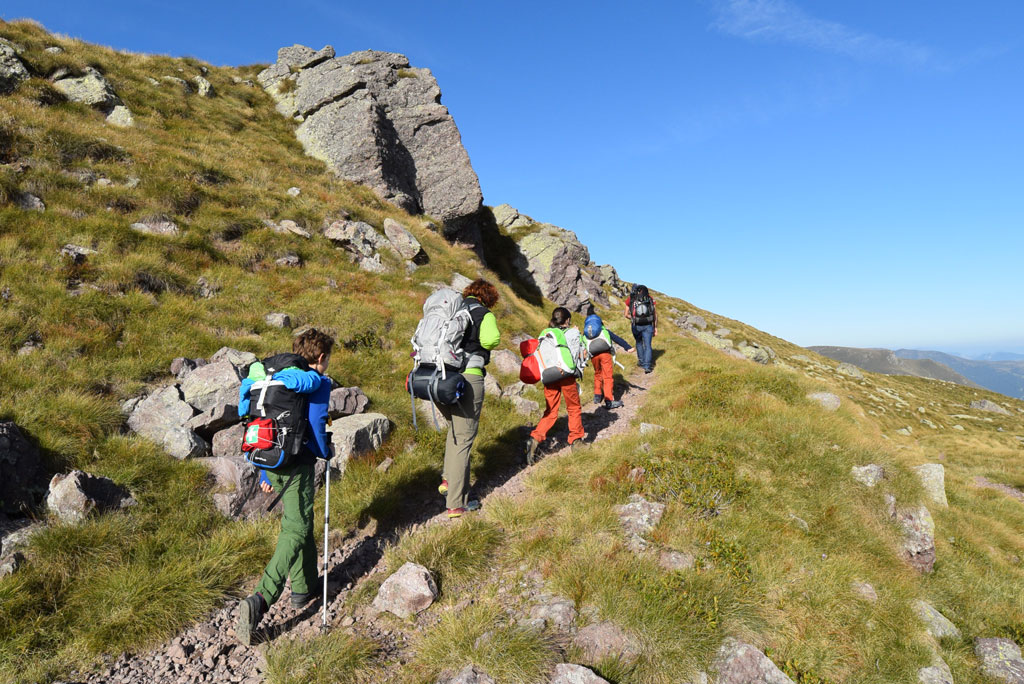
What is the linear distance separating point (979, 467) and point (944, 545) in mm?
21450

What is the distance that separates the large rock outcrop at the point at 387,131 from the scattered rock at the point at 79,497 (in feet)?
62.4

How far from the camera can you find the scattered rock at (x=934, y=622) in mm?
5863

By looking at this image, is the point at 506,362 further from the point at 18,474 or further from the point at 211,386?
the point at 18,474

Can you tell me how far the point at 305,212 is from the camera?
55.7 ft

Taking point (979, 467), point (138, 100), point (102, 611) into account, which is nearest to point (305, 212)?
point (138, 100)

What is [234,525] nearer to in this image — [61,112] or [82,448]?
[82,448]

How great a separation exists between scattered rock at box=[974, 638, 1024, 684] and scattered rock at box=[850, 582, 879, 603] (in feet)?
4.43

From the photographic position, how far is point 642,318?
53.5 feet

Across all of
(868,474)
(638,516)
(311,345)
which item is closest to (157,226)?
(311,345)

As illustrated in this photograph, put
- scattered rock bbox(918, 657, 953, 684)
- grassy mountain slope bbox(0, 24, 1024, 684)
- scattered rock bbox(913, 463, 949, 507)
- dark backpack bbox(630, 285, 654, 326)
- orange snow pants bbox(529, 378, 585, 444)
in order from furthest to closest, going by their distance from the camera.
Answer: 1. dark backpack bbox(630, 285, 654, 326)
2. scattered rock bbox(913, 463, 949, 507)
3. orange snow pants bbox(529, 378, 585, 444)
4. scattered rock bbox(918, 657, 953, 684)
5. grassy mountain slope bbox(0, 24, 1024, 684)

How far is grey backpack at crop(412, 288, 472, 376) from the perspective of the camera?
638 centimetres

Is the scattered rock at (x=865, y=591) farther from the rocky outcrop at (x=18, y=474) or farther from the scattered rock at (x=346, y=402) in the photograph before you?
the rocky outcrop at (x=18, y=474)

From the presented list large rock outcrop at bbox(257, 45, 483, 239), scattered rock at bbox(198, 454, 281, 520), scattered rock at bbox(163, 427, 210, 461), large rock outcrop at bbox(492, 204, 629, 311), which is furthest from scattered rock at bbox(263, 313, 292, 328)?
large rock outcrop at bbox(492, 204, 629, 311)

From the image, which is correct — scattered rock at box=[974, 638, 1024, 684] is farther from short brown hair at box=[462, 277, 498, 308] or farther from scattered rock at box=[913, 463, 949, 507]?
short brown hair at box=[462, 277, 498, 308]
